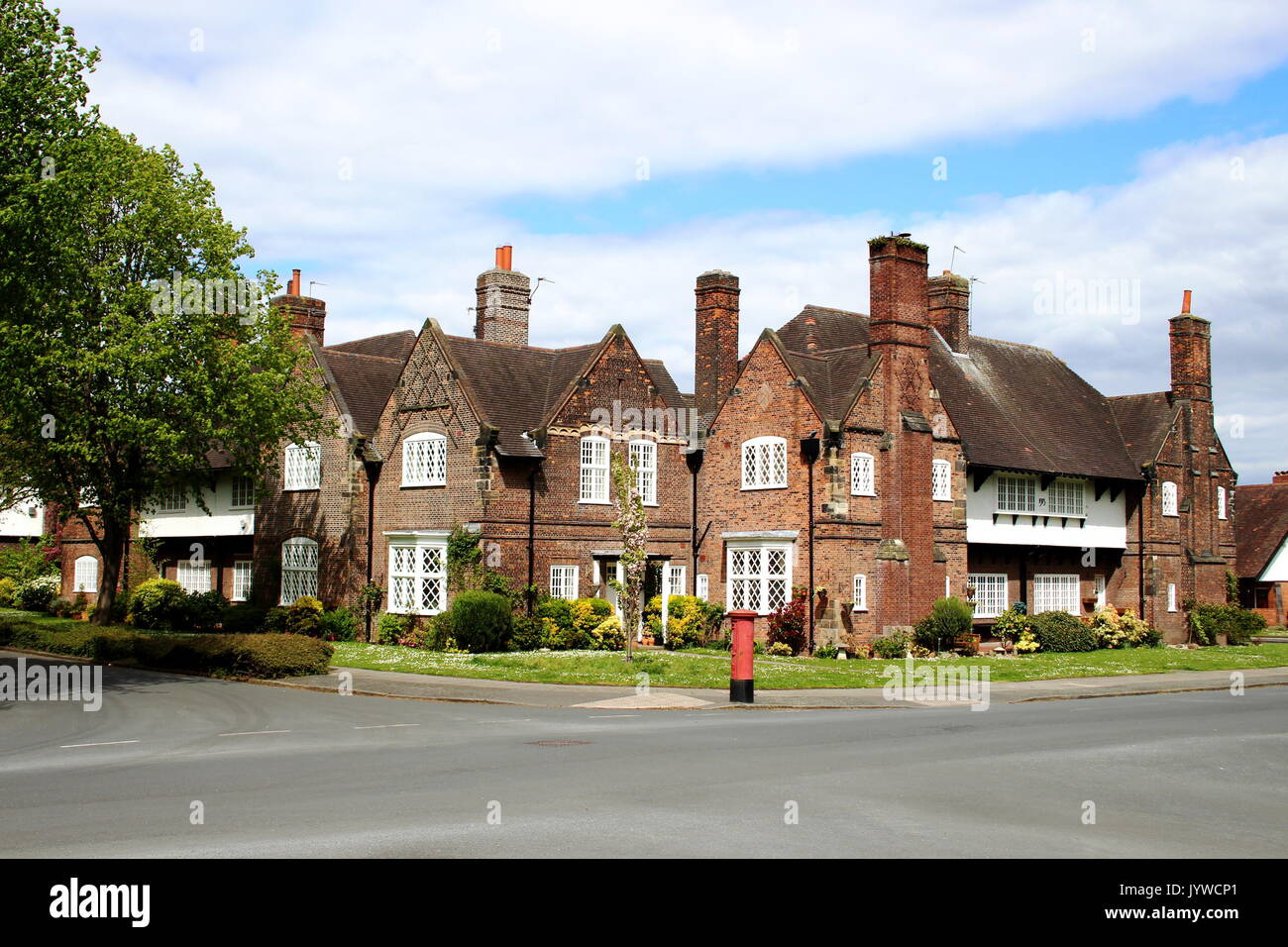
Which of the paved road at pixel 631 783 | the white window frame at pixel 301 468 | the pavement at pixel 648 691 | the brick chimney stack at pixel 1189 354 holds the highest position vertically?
the brick chimney stack at pixel 1189 354

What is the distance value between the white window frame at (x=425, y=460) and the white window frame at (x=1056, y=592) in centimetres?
2069

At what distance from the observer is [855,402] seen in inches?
1367

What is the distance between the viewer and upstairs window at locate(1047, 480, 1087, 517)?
4162cm

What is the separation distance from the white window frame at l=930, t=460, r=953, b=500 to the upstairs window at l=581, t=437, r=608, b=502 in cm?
1001

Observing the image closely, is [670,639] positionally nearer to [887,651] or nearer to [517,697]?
[887,651]

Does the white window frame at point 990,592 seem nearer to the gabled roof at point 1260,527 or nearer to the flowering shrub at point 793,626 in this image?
the flowering shrub at point 793,626

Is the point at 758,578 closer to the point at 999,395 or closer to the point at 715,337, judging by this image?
the point at 715,337

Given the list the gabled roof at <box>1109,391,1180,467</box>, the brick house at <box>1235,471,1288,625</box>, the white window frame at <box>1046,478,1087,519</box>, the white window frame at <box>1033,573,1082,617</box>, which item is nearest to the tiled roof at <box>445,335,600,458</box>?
the white window frame at <box>1046,478,1087,519</box>

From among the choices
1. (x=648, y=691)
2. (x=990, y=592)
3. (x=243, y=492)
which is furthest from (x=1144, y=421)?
(x=243, y=492)

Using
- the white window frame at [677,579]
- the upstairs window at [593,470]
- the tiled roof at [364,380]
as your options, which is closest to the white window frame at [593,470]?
the upstairs window at [593,470]

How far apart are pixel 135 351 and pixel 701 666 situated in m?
14.8

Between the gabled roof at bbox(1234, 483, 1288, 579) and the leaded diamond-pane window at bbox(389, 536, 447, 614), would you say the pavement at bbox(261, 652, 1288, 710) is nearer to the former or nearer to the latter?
the leaded diamond-pane window at bbox(389, 536, 447, 614)

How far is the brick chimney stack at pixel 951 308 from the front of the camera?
43.0 m

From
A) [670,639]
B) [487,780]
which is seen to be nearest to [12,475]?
[670,639]
